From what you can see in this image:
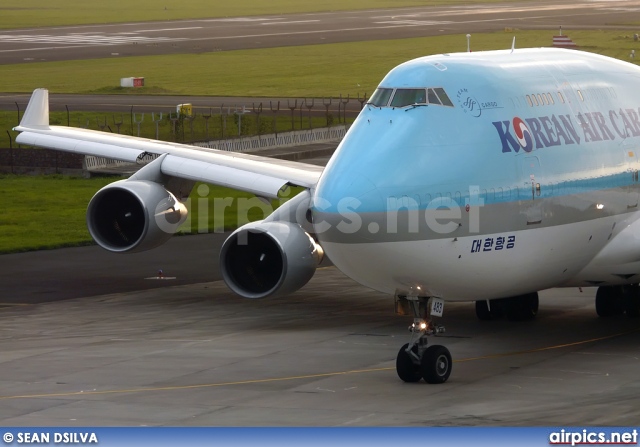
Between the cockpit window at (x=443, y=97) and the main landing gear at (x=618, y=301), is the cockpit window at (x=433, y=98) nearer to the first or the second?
the cockpit window at (x=443, y=97)

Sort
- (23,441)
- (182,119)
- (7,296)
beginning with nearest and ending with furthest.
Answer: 1. (23,441)
2. (7,296)
3. (182,119)

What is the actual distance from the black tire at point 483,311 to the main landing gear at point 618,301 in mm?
2553

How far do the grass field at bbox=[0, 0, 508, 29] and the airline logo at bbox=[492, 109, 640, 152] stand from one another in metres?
126

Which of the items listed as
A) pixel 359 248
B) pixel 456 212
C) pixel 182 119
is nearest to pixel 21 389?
pixel 359 248

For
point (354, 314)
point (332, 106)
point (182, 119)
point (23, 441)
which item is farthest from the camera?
point (332, 106)

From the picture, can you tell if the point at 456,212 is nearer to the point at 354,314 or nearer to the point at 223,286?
the point at 354,314

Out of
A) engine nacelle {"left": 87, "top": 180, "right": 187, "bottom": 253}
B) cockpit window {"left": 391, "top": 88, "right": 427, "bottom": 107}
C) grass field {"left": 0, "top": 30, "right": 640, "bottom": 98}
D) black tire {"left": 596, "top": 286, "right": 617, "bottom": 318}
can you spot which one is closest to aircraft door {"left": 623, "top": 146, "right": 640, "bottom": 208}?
black tire {"left": 596, "top": 286, "right": 617, "bottom": 318}

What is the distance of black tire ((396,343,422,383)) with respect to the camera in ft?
79.6

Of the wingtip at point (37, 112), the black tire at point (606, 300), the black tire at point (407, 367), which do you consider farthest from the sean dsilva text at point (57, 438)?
the wingtip at point (37, 112)

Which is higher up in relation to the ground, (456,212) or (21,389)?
(456,212)

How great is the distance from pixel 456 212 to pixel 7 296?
15.3 metres

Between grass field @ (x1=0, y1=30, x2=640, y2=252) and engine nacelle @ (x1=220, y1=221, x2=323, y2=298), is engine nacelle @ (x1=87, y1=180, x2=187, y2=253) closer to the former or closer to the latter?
engine nacelle @ (x1=220, y1=221, x2=323, y2=298)

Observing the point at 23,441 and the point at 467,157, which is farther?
the point at 467,157

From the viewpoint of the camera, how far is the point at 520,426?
68.3 ft
